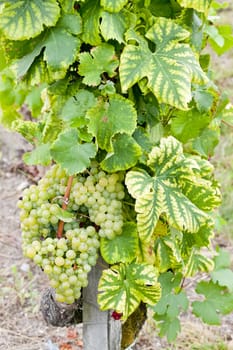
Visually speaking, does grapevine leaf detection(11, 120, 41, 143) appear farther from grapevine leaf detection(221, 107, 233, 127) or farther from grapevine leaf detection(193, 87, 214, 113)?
grapevine leaf detection(221, 107, 233, 127)

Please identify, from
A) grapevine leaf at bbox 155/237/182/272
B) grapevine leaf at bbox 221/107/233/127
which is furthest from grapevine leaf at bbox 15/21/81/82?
grapevine leaf at bbox 221/107/233/127

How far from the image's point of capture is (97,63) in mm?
1429

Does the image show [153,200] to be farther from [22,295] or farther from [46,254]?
[22,295]

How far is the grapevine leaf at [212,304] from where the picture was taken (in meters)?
2.15

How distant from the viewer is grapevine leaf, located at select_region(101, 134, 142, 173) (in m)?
1.46

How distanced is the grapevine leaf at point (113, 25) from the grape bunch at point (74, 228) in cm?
33

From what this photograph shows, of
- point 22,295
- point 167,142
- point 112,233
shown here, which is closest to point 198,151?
point 167,142

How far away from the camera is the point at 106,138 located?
4.70 feet

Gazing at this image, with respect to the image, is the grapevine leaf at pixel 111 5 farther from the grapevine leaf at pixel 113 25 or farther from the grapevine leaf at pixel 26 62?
the grapevine leaf at pixel 26 62

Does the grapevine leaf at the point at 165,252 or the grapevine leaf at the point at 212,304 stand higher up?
the grapevine leaf at the point at 165,252

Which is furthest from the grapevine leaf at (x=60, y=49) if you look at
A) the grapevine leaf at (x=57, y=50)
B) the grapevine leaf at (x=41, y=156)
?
the grapevine leaf at (x=41, y=156)

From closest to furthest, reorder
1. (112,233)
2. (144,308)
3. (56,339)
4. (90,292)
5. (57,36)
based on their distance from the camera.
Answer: (57,36), (112,233), (90,292), (144,308), (56,339)

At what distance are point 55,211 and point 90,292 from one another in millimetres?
329

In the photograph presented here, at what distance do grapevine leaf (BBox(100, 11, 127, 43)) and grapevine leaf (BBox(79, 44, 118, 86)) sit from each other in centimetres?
4
